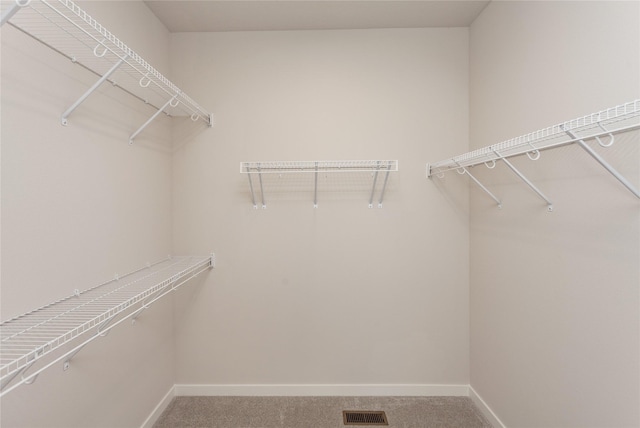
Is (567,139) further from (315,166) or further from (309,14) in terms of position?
(309,14)

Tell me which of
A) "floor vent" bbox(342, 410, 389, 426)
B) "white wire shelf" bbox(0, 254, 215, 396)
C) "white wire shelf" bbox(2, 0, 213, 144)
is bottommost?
"floor vent" bbox(342, 410, 389, 426)

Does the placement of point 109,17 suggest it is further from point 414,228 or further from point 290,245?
point 414,228

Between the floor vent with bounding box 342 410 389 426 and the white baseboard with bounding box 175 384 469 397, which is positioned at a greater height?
the white baseboard with bounding box 175 384 469 397

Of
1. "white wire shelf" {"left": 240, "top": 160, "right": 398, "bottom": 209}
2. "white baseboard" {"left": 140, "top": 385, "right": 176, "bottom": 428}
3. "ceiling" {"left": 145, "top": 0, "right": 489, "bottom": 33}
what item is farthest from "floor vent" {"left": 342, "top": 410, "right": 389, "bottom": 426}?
"ceiling" {"left": 145, "top": 0, "right": 489, "bottom": 33}

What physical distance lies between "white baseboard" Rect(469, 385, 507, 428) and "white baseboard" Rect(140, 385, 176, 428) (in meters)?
2.05

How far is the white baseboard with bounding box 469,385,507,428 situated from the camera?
1879 millimetres

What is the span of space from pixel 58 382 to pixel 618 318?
6.92 feet

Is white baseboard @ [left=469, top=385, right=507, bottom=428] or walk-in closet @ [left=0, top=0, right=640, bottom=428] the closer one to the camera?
walk-in closet @ [left=0, top=0, right=640, bottom=428]

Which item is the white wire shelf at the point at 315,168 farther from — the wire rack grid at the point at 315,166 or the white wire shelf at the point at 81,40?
the white wire shelf at the point at 81,40

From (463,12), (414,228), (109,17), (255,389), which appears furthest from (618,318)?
(109,17)

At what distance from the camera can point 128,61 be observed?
130 centimetres

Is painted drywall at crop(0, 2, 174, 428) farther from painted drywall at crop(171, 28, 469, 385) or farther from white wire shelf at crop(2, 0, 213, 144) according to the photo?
painted drywall at crop(171, 28, 469, 385)

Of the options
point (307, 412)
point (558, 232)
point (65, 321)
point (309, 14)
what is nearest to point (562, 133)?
point (558, 232)

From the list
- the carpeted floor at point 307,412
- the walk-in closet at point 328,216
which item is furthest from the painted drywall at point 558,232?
the carpeted floor at point 307,412
